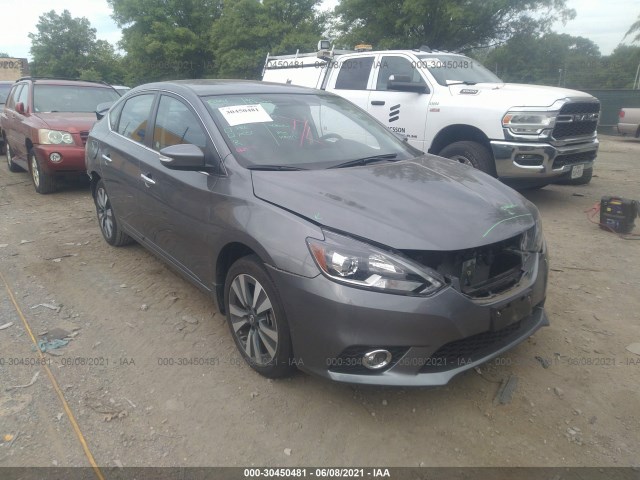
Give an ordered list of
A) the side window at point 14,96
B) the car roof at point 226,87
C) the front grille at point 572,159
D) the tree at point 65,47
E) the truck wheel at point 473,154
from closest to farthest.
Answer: the car roof at point 226,87, the front grille at point 572,159, the truck wheel at point 473,154, the side window at point 14,96, the tree at point 65,47

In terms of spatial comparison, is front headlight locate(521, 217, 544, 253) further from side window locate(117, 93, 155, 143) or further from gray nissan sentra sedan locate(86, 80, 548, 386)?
side window locate(117, 93, 155, 143)

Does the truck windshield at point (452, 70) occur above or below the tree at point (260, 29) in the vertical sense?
below

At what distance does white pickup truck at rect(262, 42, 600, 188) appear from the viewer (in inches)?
233

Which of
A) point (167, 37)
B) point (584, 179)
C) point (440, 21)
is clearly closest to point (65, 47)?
point (167, 37)

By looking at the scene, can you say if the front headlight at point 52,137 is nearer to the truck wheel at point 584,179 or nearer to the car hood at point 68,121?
the car hood at point 68,121

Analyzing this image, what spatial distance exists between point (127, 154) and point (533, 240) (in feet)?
10.7

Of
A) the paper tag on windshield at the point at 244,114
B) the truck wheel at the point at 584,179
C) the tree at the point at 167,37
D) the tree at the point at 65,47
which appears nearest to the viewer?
the paper tag on windshield at the point at 244,114

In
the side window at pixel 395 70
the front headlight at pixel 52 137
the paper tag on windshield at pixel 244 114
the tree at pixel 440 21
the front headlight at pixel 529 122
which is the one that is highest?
the tree at pixel 440 21

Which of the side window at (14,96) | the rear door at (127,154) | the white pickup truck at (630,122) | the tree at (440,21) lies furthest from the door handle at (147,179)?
the tree at (440,21)

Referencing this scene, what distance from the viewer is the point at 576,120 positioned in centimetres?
616

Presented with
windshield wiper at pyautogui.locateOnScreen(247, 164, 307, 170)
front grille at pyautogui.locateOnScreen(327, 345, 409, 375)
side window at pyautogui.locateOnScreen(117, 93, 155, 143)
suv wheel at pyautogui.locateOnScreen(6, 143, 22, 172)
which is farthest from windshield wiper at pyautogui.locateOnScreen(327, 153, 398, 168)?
suv wheel at pyautogui.locateOnScreen(6, 143, 22, 172)

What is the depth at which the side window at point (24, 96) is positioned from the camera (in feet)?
26.1

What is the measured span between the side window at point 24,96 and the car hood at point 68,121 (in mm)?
534

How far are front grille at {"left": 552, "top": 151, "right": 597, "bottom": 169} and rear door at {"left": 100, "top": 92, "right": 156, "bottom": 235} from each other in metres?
4.70
